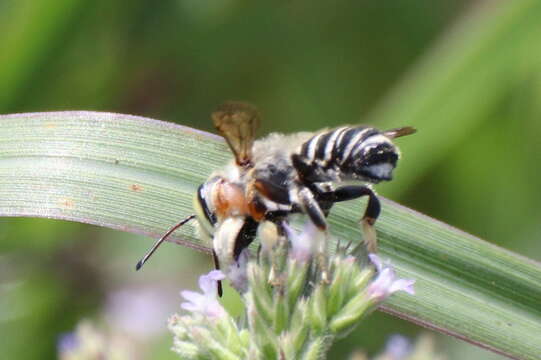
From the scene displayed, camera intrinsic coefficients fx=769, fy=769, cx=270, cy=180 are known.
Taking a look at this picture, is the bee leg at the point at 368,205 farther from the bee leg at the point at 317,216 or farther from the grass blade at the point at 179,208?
the grass blade at the point at 179,208

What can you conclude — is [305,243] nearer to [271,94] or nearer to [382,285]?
[382,285]

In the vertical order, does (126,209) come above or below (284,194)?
below

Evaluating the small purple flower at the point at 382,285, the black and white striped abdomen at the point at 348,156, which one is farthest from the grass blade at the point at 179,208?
the black and white striped abdomen at the point at 348,156

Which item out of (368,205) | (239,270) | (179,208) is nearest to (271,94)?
(179,208)

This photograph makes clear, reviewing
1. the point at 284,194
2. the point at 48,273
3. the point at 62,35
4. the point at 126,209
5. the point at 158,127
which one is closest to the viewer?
the point at 284,194

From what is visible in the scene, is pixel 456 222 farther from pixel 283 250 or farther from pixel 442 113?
pixel 283 250

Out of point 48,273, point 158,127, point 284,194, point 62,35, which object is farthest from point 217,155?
point 48,273
